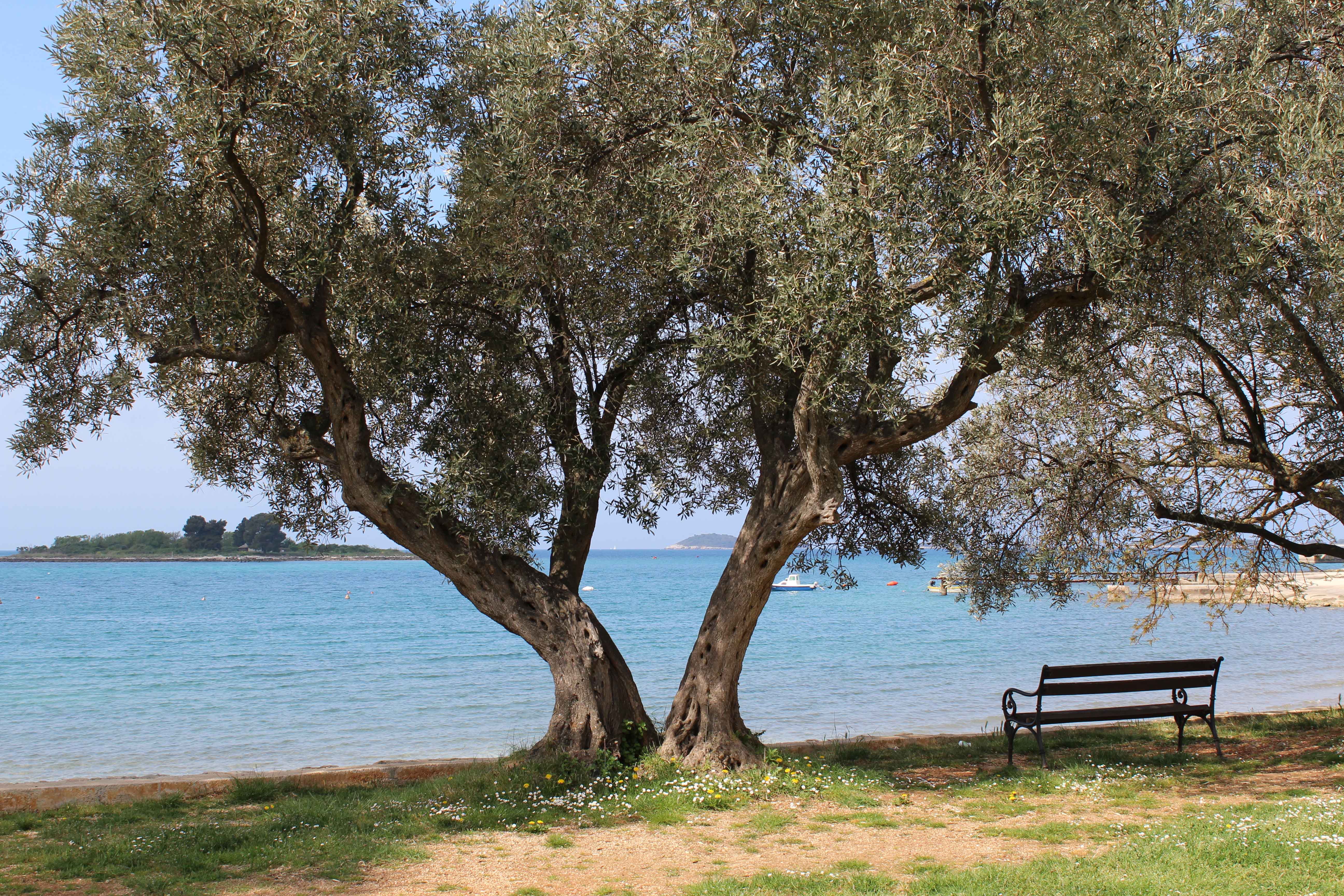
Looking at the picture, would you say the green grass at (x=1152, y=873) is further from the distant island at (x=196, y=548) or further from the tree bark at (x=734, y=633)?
the distant island at (x=196, y=548)

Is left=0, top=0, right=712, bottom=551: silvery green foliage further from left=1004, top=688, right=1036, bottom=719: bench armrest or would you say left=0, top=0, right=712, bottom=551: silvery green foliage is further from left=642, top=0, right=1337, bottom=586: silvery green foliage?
left=1004, top=688, right=1036, bottom=719: bench armrest

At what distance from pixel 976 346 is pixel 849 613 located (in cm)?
4874

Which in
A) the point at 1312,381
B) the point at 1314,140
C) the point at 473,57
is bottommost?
the point at 1312,381

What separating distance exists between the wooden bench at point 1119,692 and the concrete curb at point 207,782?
224cm

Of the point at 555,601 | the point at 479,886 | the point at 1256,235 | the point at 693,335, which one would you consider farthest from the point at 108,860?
the point at 1256,235

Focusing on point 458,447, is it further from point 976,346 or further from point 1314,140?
point 1314,140

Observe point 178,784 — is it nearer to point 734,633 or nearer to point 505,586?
point 505,586

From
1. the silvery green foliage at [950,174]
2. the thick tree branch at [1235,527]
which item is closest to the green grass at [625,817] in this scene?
the thick tree branch at [1235,527]

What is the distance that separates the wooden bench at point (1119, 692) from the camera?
9938 millimetres

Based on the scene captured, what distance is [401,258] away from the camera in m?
9.40

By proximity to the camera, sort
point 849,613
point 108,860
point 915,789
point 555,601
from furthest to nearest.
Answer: point 849,613, point 555,601, point 915,789, point 108,860

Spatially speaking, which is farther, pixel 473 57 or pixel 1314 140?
pixel 473 57

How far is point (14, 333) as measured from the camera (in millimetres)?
8711

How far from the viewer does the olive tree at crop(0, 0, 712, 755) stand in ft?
25.8
